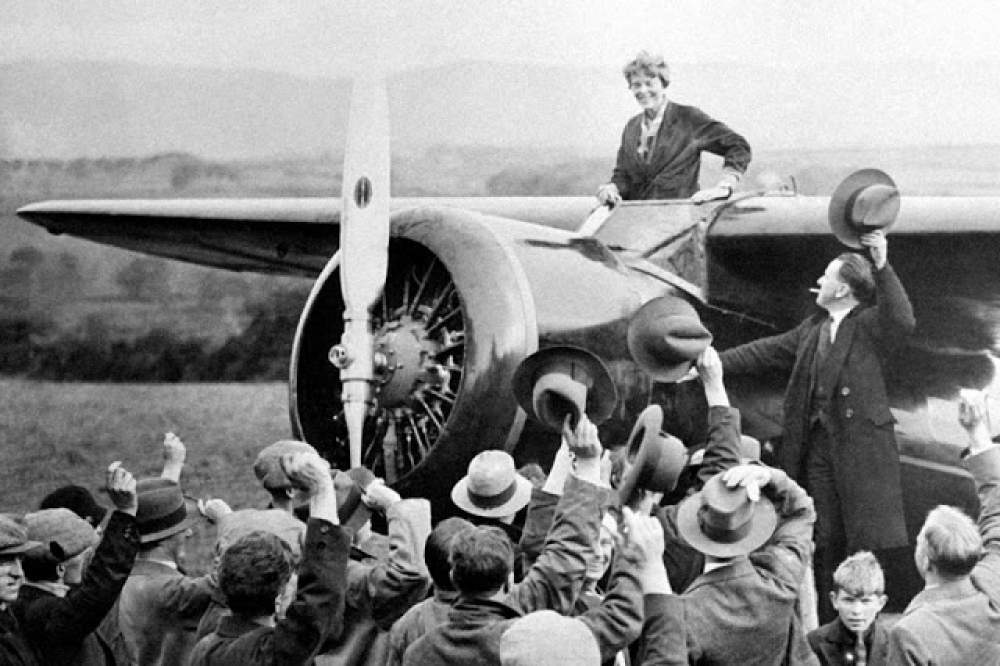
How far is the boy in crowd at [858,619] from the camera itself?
475 centimetres

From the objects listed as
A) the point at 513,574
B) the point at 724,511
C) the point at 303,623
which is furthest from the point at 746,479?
the point at 303,623

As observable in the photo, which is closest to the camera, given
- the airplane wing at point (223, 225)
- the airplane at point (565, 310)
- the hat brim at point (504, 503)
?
the hat brim at point (504, 503)

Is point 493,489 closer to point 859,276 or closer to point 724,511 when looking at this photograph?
point 724,511

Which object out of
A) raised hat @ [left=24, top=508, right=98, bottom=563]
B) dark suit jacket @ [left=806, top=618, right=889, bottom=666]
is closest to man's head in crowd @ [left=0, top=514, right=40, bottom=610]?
raised hat @ [left=24, top=508, right=98, bottom=563]

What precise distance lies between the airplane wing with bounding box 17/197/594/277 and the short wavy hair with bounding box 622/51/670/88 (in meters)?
1.46

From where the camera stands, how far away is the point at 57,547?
5250mm

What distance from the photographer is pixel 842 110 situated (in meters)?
8.23

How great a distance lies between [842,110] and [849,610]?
4.07 metres

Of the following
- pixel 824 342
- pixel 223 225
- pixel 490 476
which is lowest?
pixel 490 476

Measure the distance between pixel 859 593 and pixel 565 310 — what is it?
274 centimetres

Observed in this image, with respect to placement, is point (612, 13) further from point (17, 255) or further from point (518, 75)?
point (17, 255)

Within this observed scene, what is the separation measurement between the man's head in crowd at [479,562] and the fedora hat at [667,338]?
2.33 meters

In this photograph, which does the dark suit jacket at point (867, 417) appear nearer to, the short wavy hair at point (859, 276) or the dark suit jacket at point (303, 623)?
the short wavy hair at point (859, 276)

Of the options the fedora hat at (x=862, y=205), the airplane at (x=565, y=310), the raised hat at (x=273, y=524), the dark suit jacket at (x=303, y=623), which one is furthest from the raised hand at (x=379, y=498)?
the fedora hat at (x=862, y=205)
